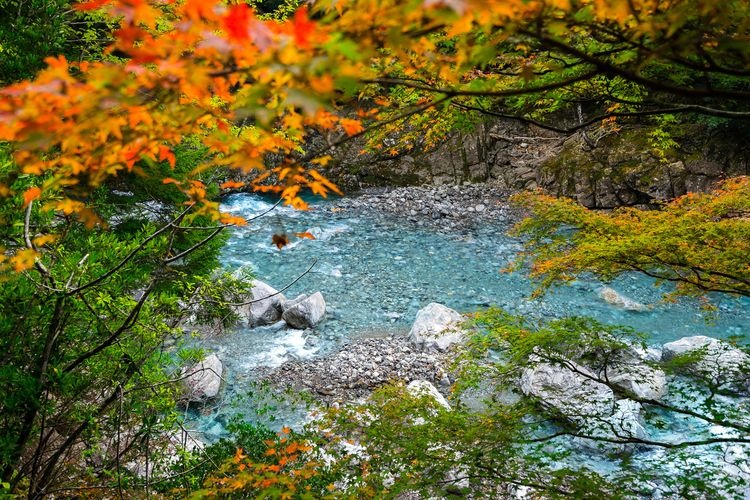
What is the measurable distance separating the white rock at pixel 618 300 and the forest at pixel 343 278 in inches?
3.3

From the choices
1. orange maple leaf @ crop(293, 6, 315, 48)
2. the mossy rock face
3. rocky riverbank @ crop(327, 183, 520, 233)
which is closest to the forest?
orange maple leaf @ crop(293, 6, 315, 48)

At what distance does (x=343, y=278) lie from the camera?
33.7 feet

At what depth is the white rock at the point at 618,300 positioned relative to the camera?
8984 mm

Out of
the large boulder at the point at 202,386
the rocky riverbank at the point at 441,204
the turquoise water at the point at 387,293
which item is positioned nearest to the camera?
the large boulder at the point at 202,386

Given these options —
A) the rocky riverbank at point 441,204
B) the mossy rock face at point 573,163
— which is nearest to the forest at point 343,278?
the mossy rock face at point 573,163

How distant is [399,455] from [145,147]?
2488 mm

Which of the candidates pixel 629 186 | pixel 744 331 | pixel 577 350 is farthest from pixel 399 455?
pixel 629 186

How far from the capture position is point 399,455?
9.76ft

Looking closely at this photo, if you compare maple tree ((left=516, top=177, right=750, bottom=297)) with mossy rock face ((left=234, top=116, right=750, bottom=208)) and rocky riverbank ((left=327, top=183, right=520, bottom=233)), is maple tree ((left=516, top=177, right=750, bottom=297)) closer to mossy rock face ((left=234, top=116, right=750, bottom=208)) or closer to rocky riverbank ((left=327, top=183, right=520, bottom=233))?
mossy rock face ((left=234, top=116, right=750, bottom=208))

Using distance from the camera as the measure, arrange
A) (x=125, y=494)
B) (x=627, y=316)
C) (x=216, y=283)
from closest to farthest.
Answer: (x=125, y=494), (x=216, y=283), (x=627, y=316)

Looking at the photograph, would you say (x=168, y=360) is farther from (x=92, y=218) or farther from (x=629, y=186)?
(x=629, y=186)

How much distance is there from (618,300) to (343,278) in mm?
5632

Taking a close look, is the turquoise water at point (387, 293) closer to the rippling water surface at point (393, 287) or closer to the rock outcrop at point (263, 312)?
the rippling water surface at point (393, 287)

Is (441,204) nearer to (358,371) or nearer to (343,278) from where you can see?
(343,278)
